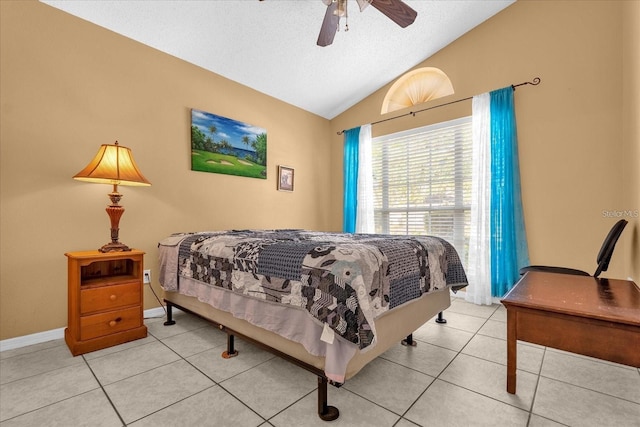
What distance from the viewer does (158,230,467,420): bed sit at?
123 cm

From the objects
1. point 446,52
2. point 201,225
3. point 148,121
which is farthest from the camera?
point 446,52

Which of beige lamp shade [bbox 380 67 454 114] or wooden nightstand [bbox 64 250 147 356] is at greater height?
beige lamp shade [bbox 380 67 454 114]

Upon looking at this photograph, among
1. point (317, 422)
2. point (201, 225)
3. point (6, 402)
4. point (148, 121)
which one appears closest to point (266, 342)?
point (317, 422)

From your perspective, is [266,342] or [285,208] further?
[285,208]

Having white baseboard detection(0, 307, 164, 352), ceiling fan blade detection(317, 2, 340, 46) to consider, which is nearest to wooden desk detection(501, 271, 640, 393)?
ceiling fan blade detection(317, 2, 340, 46)

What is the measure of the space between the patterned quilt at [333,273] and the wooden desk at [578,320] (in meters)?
0.53

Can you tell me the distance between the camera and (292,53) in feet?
10.3

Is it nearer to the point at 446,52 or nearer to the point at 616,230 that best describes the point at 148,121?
the point at 446,52

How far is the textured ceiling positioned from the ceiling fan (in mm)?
519

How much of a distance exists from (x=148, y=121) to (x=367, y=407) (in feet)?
9.62

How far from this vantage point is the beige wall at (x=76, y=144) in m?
2.05

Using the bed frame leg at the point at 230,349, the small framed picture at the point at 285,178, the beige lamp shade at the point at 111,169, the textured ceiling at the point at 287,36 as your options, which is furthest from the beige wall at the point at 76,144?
the bed frame leg at the point at 230,349

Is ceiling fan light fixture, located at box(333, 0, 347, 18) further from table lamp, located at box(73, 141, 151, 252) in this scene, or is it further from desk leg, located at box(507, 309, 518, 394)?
desk leg, located at box(507, 309, 518, 394)

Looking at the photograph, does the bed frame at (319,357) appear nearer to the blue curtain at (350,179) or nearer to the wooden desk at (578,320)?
the wooden desk at (578,320)
